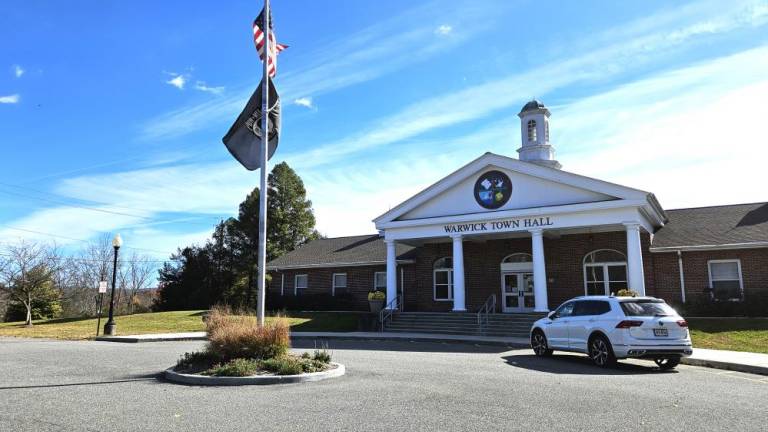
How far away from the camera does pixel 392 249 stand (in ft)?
84.9

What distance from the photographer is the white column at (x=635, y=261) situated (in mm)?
20089

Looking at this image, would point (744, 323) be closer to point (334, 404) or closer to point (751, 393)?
point (751, 393)

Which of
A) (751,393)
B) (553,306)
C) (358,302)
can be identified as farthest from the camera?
(358,302)

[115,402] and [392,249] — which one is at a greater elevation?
[392,249]

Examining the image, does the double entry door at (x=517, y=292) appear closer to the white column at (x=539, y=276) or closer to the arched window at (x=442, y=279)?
the arched window at (x=442, y=279)

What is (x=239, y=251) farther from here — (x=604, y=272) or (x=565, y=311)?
(x=565, y=311)

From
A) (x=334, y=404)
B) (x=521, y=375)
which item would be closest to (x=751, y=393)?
(x=521, y=375)

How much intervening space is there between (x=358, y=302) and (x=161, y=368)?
19.4 metres

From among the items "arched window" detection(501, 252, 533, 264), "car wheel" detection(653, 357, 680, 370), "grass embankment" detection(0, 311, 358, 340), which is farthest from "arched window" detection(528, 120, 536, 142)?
"car wheel" detection(653, 357, 680, 370)

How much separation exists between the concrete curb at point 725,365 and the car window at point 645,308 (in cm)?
173

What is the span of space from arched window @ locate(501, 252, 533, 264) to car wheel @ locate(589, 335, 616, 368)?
44.4 ft

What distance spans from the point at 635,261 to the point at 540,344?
7940 millimetres

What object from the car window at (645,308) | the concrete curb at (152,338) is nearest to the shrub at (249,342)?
the car window at (645,308)

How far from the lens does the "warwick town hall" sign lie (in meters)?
22.3
